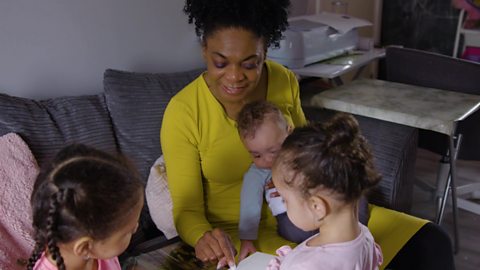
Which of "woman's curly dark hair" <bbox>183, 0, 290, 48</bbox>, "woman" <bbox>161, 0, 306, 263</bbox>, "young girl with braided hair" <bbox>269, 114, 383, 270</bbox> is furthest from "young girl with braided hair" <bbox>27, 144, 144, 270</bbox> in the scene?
"woman's curly dark hair" <bbox>183, 0, 290, 48</bbox>

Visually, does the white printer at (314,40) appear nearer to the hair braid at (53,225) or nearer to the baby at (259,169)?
the baby at (259,169)

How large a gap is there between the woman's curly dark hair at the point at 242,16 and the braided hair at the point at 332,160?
1.67 feet

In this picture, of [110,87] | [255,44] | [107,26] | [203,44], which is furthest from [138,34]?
[255,44]

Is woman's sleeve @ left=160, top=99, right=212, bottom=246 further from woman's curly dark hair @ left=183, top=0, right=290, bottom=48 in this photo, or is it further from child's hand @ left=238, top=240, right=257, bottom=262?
woman's curly dark hair @ left=183, top=0, right=290, bottom=48

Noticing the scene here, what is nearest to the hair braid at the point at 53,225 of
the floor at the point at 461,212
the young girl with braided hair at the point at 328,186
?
the young girl with braided hair at the point at 328,186

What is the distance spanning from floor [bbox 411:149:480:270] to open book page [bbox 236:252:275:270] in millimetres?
1261

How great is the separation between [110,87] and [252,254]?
Result: 78 cm

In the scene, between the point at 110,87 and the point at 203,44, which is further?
the point at 110,87

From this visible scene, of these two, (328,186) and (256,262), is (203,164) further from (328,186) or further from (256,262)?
(328,186)

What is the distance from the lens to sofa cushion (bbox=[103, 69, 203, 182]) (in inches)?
67.2

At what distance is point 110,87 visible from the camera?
171 cm

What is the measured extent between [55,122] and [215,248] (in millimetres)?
696

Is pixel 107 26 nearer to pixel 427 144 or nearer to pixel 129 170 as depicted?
pixel 129 170

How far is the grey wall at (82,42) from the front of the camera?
1616mm
